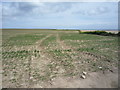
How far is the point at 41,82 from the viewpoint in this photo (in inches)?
127

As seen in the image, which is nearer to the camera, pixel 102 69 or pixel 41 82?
pixel 41 82

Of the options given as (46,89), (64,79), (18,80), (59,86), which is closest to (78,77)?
(64,79)

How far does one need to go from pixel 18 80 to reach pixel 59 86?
1.53 metres

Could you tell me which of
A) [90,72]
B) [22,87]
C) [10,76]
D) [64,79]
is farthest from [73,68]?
[10,76]

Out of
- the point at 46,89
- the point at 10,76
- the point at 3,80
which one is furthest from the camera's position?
the point at 10,76

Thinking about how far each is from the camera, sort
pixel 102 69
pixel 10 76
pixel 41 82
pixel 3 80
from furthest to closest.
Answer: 1. pixel 102 69
2. pixel 10 76
3. pixel 3 80
4. pixel 41 82

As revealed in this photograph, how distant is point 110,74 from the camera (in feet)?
12.3

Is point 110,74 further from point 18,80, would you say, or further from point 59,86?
point 18,80

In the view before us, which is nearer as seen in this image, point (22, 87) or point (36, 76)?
point (22, 87)

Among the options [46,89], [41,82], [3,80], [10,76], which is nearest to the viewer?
[46,89]

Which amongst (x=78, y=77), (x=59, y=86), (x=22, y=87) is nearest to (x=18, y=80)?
(x=22, y=87)

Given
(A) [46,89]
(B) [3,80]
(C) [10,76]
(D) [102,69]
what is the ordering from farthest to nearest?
(D) [102,69] → (C) [10,76] → (B) [3,80] → (A) [46,89]

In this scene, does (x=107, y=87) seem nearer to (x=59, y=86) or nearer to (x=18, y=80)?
(x=59, y=86)

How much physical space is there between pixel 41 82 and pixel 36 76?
0.51 m
